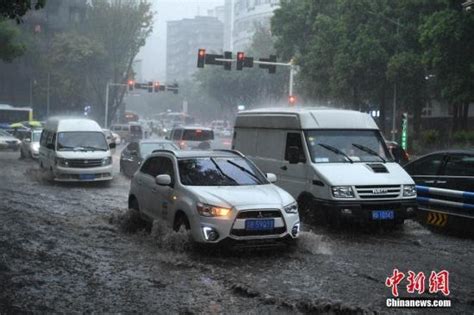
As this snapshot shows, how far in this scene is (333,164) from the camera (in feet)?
36.7

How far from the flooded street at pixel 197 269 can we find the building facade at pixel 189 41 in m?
160

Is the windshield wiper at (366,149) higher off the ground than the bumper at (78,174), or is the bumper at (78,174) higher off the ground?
the windshield wiper at (366,149)

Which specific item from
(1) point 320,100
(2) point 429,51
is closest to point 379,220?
(2) point 429,51

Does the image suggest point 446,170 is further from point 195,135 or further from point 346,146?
point 195,135

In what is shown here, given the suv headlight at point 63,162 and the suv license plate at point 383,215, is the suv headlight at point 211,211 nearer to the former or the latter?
the suv license plate at point 383,215

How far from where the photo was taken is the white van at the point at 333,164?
34.4 feet

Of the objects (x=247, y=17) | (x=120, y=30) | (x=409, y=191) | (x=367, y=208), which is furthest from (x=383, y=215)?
(x=247, y=17)

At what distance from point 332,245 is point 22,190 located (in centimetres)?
1122

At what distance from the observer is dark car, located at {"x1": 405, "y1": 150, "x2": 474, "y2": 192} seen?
35.2 ft

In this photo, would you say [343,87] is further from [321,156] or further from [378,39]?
[321,156]

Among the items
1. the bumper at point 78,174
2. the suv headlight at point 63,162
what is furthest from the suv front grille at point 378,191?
the suv headlight at point 63,162

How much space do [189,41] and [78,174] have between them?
535 ft

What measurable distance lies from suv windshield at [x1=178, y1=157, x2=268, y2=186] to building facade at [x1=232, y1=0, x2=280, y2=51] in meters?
108

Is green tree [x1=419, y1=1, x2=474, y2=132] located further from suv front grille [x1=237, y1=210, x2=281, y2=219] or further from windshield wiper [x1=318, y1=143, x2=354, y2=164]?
suv front grille [x1=237, y1=210, x2=281, y2=219]
